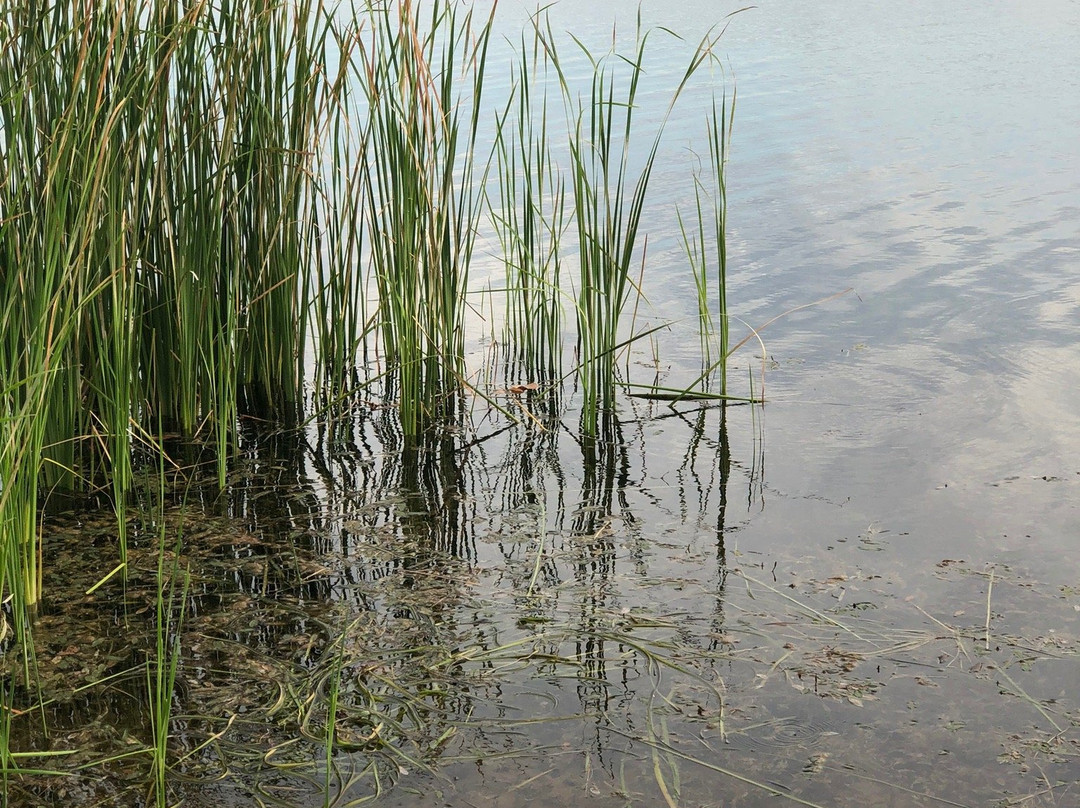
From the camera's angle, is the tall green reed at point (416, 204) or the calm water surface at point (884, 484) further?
the tall green reed at point (416, 204)

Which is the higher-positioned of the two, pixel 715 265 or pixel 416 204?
pixel 416 204

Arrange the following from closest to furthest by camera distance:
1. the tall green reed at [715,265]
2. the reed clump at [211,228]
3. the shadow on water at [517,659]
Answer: the shadow on water at [517,659] < the reed clump at [211,228] < the tall green reed at [715,265]

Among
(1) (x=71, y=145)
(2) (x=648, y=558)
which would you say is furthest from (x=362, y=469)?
(1) (x=71, y=145)

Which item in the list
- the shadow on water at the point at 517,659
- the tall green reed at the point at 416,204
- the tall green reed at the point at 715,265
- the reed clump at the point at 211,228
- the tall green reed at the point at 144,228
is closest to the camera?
the shadow on water at the point at 517,659

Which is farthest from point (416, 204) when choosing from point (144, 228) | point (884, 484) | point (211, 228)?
point (884, 484)

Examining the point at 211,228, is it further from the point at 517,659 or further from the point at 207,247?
the point at 517,659

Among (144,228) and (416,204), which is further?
(416,204)

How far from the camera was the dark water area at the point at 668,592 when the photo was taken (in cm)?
188

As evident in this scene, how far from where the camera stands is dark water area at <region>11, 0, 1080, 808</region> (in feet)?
6.18

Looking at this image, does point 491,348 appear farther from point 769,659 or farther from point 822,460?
point 769,659

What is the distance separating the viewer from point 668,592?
244cm

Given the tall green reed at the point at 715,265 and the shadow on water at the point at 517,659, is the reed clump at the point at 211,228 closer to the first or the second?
the tall green reed at the point at 715,265

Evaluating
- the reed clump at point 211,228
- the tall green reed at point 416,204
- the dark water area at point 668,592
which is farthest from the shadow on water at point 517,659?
the tall green reed at point 416,204

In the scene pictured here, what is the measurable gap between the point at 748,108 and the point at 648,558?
21.2 feet
